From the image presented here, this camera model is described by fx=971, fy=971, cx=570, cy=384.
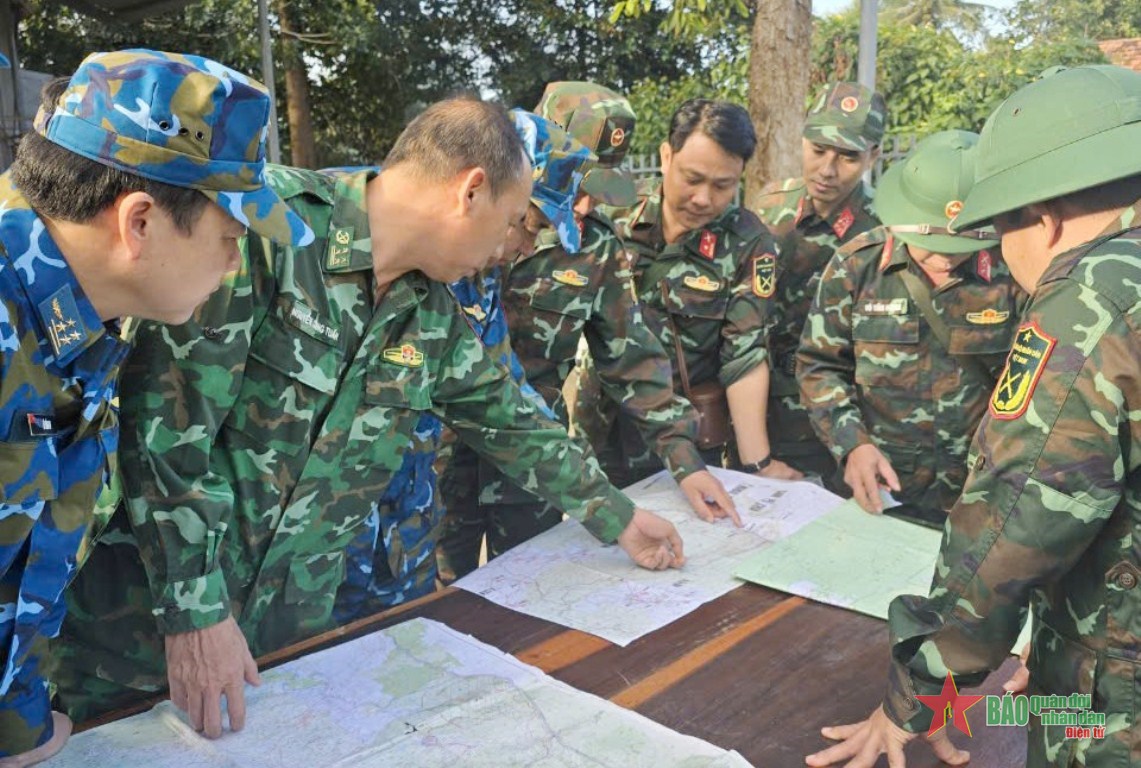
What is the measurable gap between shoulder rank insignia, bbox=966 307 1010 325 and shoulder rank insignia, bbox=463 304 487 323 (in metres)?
1.27

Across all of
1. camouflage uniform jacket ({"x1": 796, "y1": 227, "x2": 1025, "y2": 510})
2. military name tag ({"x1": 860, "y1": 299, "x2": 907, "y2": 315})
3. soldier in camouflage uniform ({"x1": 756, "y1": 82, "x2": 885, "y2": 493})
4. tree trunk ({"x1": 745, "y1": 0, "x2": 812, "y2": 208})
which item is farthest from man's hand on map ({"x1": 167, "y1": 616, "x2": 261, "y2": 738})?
tree trunk ({"x1": 745, "y1": 0, "x2": 812, "y2": 208})

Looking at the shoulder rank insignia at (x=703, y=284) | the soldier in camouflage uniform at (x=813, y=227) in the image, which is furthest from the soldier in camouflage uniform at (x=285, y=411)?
the soldier in camouflage uniform at (x=813, y=227)

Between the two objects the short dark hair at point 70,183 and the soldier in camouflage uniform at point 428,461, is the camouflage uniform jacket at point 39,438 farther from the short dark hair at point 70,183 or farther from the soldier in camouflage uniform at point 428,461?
the soldier in camouflage uniform at point 428,461

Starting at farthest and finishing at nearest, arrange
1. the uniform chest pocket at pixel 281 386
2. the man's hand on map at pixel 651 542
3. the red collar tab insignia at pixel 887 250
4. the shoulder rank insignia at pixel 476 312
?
the red collar tab insignia at pixel 887 250
the shoulder rank insignia at pixel 476 312
the man's hand on map at pixel 651 542
the uniform chest pocket at pixel 281 386

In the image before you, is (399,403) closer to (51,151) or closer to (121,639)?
(121,639)

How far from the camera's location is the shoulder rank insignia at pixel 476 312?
6.96ft

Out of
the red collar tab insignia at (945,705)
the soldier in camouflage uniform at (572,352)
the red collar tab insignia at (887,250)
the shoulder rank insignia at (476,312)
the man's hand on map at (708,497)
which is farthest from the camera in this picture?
the red collar tab insignia at (887,250)

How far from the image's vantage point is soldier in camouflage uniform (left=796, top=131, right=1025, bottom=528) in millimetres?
2496

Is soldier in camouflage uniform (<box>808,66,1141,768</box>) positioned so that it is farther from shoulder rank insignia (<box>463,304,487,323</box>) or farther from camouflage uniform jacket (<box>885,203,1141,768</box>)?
shoulder rank insignia (<box>463,304,487,323</box>)

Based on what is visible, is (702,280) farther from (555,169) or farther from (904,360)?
(555,169)

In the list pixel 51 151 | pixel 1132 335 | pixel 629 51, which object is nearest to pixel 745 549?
pixel 1132 335

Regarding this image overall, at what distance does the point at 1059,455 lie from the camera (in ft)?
3.69

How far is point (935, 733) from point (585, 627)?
598 millimetres

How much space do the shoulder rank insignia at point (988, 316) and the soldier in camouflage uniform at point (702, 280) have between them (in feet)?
1.96
